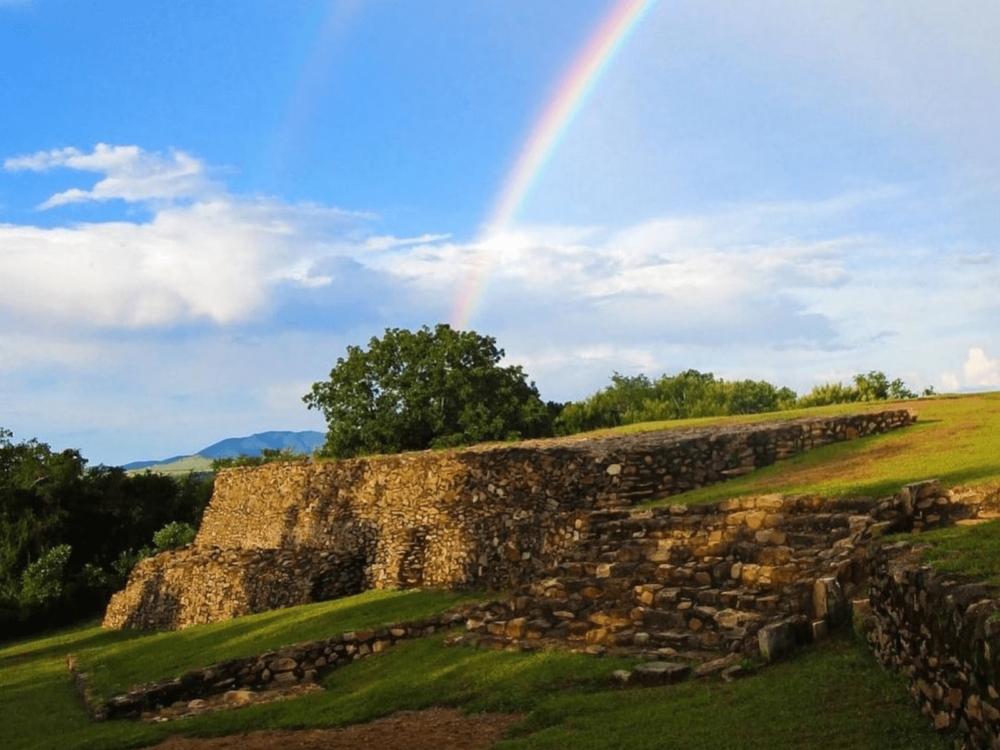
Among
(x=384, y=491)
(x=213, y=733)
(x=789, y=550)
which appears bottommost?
(x=213, y=733)

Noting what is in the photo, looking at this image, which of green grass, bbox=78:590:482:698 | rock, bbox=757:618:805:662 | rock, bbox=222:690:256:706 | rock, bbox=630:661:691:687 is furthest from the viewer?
green grass, bbox=78:590:482:698

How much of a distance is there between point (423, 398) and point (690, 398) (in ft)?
80.2

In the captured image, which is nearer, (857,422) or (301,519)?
(857,422)

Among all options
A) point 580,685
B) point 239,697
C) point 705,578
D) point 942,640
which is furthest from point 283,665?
point 942,640

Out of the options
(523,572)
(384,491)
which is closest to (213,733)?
(523,572)

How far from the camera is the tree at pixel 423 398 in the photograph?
1558 inches

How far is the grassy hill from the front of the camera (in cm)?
853

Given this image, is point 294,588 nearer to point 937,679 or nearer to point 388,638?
point 388,638

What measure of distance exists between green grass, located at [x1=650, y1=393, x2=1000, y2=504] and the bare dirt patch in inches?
288

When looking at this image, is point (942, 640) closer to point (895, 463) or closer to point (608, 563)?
point (608, 563)

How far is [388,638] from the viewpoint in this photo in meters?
16.4

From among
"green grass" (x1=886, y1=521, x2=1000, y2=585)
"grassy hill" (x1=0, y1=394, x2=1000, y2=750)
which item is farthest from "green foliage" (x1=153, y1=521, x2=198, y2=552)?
"green grass" (x1=886, y1=521, x2=1000, y2=585)

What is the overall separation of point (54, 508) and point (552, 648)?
38.8m

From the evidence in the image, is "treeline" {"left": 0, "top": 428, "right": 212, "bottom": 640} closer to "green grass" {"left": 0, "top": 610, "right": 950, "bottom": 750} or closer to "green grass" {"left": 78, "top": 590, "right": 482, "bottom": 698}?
"green grass" {"left": 78, "top": 590, "right": 482, "bottom": 698}
